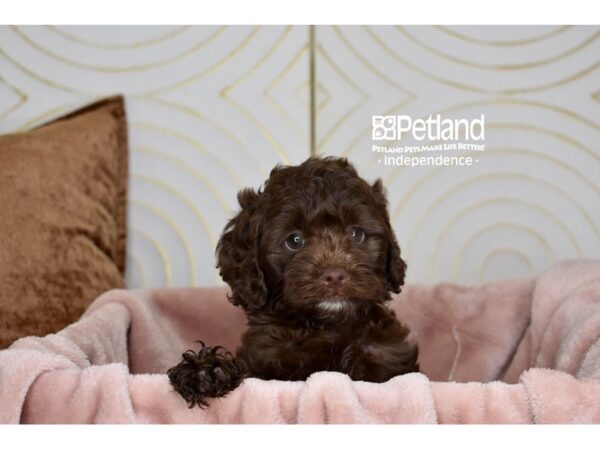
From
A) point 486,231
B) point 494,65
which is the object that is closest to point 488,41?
point 494,65

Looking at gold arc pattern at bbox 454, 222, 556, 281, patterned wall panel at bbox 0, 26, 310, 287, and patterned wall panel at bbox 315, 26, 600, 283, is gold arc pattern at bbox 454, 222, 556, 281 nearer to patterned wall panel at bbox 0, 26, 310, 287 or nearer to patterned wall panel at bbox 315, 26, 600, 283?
patterned wall panel at bbox 315, 26, 600, 283

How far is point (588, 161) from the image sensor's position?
310 cm

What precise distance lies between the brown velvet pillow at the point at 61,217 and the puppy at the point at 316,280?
37.0 inches

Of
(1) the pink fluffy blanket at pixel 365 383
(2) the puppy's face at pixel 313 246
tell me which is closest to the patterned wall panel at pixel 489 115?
(1) the pink fluffy blanket at pixel 365 383

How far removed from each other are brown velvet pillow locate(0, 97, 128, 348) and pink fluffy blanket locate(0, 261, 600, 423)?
0.76 ft

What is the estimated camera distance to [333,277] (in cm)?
220

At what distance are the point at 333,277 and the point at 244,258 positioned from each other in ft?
1.29

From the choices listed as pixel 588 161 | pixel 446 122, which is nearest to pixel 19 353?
pixel 446 122

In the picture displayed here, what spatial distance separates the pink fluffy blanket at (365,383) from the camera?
5.98 ft

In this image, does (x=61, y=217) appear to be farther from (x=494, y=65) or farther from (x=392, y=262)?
(x=494, y=65)

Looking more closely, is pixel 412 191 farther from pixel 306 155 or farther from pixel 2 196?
pixel 2 196

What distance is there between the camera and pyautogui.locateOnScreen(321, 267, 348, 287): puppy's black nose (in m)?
2.21

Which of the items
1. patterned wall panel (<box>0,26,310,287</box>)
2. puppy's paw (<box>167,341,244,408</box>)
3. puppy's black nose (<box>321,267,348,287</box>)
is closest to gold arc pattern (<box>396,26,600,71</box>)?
patterned wall panel (<box>0,26,310,287</box>)

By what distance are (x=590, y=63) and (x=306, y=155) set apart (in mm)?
1225
